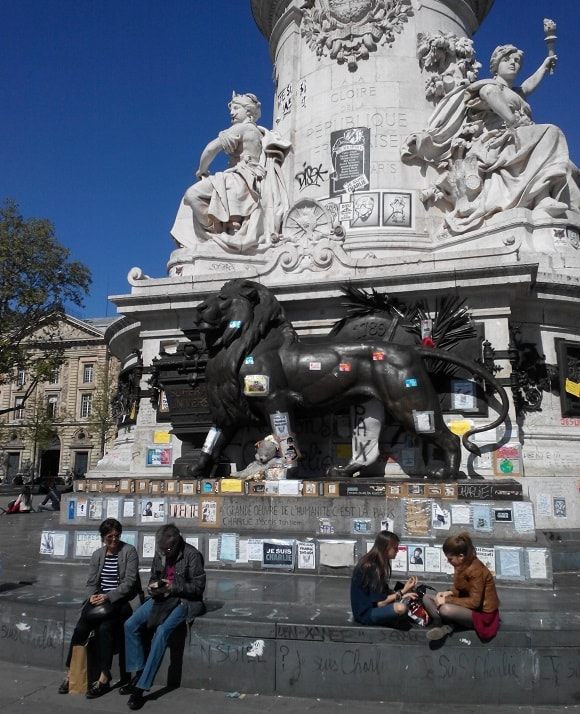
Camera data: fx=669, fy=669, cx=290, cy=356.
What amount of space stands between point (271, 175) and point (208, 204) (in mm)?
1628

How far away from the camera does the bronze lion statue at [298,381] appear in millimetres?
9727

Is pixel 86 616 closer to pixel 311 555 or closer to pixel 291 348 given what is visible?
pixel 311 555

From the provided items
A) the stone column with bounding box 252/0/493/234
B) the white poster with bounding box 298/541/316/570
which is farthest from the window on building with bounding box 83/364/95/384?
the white poster with bounding box 298/541/316/570

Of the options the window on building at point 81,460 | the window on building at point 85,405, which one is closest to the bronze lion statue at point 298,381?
the window on building at point 85,405

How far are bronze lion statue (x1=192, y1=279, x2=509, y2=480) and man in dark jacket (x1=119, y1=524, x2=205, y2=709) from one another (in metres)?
4.07

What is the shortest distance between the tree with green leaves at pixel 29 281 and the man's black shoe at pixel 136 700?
26.2 m

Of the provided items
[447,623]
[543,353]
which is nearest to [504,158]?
[543,353]

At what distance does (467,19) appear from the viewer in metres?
17.3

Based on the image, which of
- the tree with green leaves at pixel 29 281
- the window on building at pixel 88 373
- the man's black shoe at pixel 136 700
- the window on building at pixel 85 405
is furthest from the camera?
the window on building at pixel 85 405

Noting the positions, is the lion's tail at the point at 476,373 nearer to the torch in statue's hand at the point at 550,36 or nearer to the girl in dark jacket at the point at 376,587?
the girl in dark jacket at the point at 376,587

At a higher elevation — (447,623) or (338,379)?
(338,379)

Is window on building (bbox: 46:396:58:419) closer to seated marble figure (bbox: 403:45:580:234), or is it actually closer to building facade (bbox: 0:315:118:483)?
building facade (bbox: 0:315:118:483)

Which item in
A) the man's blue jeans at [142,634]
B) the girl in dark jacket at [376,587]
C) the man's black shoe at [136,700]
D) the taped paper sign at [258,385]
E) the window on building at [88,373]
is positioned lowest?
the man's black shoe at [136,700]

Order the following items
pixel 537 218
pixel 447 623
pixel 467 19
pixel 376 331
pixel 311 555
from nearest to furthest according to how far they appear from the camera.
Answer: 1. pixel 447 623
2. pixel 311 555
3. pixel 376 331
4. pixel 537 218
5. pixel 467 19
